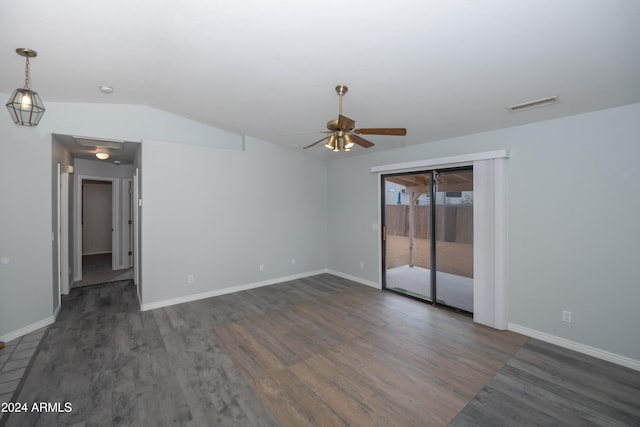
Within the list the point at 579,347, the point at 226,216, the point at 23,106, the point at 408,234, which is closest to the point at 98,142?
the point at 226,216

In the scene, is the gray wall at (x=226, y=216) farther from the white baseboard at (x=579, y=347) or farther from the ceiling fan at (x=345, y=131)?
the white baseboard at (x=579, y=347)

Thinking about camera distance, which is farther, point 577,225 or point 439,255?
point 439,255

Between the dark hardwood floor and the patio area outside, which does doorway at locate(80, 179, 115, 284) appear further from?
the patio area outside

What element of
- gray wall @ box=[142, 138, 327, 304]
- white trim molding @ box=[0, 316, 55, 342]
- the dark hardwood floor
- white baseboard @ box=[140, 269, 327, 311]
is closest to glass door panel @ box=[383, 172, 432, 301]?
the dark hardwood floor

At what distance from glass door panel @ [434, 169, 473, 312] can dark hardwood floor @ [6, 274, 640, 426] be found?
0.36 meters

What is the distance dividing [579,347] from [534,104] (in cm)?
267

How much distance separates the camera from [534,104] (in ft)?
9.11

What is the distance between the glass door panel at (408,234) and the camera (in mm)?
4381

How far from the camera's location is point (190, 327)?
3.46 metres

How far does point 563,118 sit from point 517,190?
89cm

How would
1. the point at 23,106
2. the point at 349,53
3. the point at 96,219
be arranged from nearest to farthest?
the point at 23,106 → the point at 349,53 → the point at 96,219

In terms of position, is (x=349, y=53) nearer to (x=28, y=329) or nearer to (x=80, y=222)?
(x=28, y=329)

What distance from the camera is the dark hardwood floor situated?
6.60ft

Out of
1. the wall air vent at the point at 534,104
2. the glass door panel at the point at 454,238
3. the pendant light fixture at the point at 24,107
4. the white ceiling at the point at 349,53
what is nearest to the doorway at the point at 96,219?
the white ceiling at the point at 349,53
